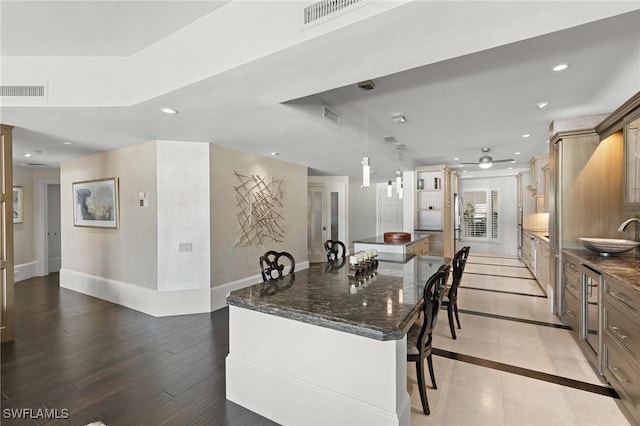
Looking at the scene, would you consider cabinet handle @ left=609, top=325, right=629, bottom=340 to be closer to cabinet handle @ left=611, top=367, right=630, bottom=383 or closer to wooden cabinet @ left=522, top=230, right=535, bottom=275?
cabinet handle @ left=611, top=367, right=630, bottom=383

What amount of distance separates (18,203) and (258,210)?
528 centimetres

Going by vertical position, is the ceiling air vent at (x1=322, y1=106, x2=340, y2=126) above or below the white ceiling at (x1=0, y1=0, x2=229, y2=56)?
below

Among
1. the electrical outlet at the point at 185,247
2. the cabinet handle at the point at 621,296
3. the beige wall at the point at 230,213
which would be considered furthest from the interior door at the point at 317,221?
the cabinet handle at the point at 621,296

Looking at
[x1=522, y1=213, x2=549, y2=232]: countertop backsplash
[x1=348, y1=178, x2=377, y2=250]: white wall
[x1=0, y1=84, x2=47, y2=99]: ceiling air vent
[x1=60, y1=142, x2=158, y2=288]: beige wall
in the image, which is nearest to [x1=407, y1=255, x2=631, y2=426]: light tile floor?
[x1=522, y1=213, x2=549, y2=232]: countertop backsplash

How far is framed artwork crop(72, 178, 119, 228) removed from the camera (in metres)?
4.59

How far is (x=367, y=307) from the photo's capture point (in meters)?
1.88

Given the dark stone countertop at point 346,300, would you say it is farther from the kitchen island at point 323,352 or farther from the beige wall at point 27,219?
the beige wall at point 27,219

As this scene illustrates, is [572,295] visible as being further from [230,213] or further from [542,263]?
[230,213]

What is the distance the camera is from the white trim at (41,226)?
20.9ft

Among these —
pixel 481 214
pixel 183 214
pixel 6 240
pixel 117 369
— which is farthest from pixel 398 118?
pixel 481 214

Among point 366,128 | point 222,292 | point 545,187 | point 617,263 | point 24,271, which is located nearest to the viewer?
point 617,263

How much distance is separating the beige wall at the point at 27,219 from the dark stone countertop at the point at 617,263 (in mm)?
9320

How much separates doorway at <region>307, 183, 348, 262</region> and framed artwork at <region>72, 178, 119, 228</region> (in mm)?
4658

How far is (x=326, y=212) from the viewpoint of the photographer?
8344 mm
